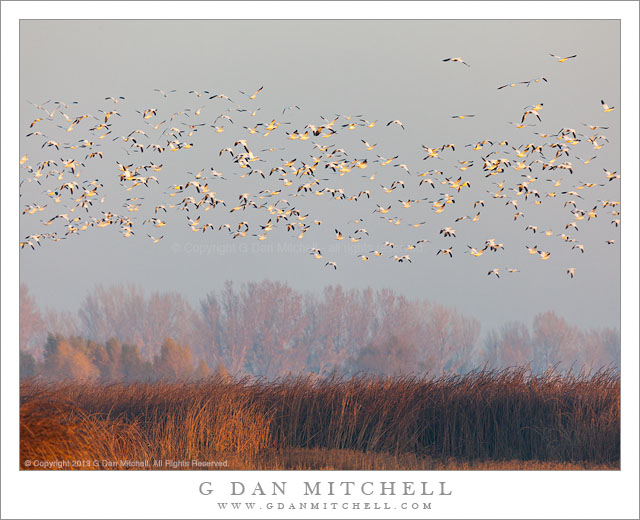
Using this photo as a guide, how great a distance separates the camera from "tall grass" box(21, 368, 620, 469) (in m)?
12.8

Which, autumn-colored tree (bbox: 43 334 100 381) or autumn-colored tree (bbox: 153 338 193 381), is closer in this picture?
autumn-colored tree (bbox: 43 334 100 381)

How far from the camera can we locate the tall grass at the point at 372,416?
12.8m

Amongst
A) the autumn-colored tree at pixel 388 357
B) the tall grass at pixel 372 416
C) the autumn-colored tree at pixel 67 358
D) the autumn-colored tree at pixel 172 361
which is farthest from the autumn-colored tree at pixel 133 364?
the tall grass at pixel 372 416

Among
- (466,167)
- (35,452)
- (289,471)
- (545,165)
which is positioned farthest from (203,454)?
(545,165)

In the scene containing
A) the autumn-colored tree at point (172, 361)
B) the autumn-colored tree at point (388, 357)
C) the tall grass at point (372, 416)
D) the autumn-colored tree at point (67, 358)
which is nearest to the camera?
the tall grass at point (372, 416)

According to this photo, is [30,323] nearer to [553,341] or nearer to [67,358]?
[67,358]

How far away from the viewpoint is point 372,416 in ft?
44.4

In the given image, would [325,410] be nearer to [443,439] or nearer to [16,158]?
[443,439]

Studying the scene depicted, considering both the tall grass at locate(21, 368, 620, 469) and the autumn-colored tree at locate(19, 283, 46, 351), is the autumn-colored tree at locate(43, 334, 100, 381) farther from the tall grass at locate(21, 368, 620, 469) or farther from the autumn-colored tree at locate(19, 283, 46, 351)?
the tall grass at locate(21, 368, 620, 469)

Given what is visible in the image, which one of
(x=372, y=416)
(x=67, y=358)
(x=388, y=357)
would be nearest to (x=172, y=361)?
(x=67, y=358)

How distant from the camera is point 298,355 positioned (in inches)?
1549

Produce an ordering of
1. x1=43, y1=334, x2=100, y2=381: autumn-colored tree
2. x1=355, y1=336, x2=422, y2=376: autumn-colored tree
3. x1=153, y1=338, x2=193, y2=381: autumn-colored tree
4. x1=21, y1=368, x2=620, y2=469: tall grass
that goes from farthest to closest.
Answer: x1=355, y1=336, x2=422, y2=376: autumn-colored tree < x1=153, y1=338, x2=193, y2=381: autumn-colored tree < x1=43, y1=334, x2=100, y2=381: autumn-colored tree < x1=21, y1=368, x2=620, y2=469: tall grass

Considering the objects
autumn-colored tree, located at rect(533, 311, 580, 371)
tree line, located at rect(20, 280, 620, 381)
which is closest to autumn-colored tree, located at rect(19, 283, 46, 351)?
tree line, located at rect(20, 280, 620, 381)

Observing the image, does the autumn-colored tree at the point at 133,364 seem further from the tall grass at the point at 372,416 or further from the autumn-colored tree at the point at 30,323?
the tall grass at the point at 372,416
